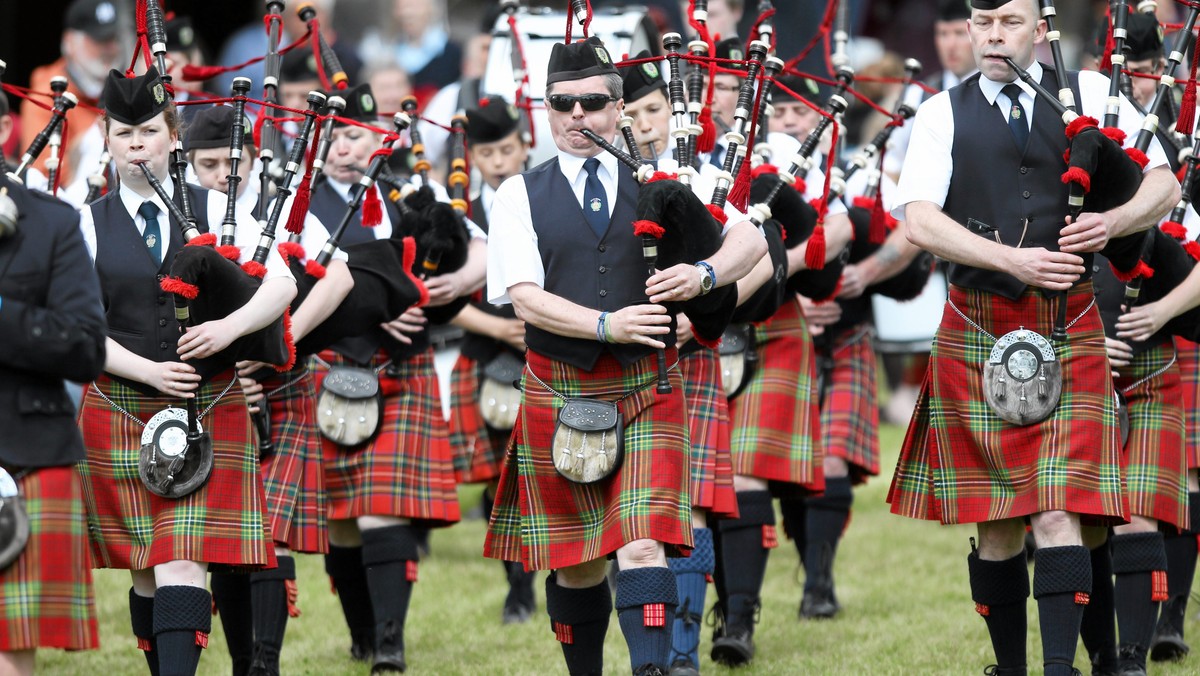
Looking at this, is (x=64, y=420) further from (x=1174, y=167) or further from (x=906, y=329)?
(x=906, y=329)

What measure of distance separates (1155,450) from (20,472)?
9.98 ft

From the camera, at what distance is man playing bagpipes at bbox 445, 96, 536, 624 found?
6.25m

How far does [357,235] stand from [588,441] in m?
1.56

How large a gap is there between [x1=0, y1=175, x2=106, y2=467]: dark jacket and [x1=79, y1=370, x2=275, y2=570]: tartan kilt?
87 centimetres

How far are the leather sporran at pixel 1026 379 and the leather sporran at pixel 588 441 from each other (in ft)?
3.09

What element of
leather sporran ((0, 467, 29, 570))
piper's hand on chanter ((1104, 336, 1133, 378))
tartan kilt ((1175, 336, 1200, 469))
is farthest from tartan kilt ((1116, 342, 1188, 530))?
leather sporran ((0, 467, 29, 570))

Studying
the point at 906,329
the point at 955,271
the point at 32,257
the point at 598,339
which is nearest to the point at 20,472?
the point at 32,257

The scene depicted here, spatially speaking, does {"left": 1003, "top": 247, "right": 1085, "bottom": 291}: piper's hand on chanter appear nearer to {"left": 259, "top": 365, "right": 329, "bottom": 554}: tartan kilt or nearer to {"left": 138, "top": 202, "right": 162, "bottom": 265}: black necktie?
{"left": 138, "top": 202, "right": 162, "bottom": 265}: black necktie

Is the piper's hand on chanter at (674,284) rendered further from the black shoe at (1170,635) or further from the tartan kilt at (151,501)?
the black shoe at (1170,635)

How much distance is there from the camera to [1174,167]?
539 centimetres

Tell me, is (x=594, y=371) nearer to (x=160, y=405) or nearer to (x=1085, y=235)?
(x=160, y=405)

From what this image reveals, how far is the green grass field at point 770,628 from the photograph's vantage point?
546 centimetres

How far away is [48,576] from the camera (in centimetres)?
351

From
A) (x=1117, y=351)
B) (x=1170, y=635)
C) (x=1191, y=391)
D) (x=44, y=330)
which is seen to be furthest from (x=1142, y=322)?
(x=44, y=330)
